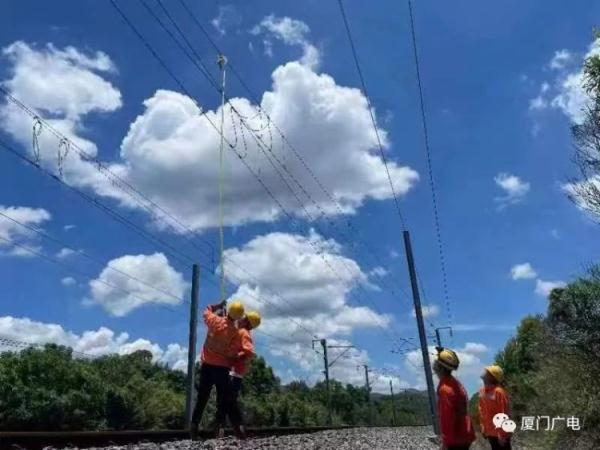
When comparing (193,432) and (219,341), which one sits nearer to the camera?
(219,341)

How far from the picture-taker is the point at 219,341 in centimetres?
872

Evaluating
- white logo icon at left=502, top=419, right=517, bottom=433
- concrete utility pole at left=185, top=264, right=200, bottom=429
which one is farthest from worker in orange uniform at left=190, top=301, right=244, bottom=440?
concrete utility pole at left=185, top=264, right=200, bottom=429

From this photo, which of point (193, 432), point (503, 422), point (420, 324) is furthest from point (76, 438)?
point (420, 324)

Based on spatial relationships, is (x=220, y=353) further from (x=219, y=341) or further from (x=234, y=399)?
(x=234, y=399)

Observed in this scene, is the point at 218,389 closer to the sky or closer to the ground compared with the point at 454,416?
closer to the sky

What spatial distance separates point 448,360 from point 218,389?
4195 mm

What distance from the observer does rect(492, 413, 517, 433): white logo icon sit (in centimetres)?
718

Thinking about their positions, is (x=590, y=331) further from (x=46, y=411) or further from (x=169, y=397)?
(x=169, y=397)

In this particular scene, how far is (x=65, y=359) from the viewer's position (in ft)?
222

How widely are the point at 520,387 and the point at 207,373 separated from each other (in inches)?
894

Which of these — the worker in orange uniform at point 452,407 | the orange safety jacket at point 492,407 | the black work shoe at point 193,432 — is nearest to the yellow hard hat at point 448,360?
the worker in orange uniform at point 452,407

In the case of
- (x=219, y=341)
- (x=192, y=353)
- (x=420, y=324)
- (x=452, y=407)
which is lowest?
(x=452, y=407)

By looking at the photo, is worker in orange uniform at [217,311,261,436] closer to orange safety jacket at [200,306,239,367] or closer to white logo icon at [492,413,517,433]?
orange safety jacket at [200,306,239,367]

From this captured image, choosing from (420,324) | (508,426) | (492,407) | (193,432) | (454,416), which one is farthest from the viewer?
(420,324)
